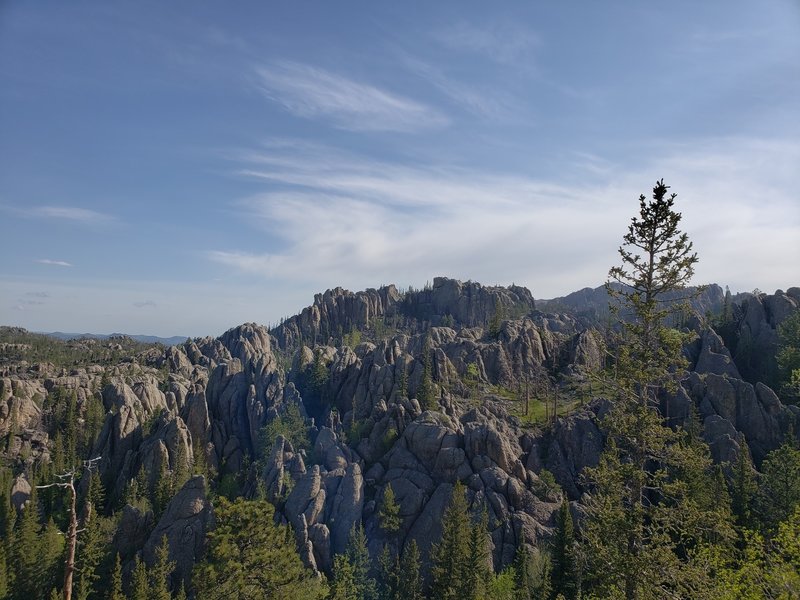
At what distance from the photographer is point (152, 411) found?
123m

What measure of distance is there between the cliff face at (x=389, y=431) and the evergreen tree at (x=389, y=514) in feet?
4.14

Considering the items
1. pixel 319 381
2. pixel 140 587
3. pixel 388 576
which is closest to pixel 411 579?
pixel 388 576

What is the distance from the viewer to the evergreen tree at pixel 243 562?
3519 cm

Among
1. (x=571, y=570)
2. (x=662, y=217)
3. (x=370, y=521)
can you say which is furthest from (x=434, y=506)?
(x=662, y=217)

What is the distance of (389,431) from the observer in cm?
8906

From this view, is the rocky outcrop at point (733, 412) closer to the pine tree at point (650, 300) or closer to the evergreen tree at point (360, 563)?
the evergreen tree at point (360, 563)

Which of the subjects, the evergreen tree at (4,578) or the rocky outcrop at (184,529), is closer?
the evergreen tree at (4,578)

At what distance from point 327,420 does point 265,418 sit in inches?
756

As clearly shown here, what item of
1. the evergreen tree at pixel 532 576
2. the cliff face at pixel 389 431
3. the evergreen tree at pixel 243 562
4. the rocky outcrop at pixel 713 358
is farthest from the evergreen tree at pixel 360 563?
the rocky outcrop at pixel 713 358

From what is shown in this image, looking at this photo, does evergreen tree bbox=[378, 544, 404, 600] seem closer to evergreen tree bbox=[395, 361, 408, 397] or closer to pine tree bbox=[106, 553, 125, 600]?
pine tree bbox=[106, 553, 125, 600]

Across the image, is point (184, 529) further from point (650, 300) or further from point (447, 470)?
point (650, 300)

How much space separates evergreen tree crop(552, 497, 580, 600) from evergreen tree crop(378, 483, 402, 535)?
2544 cm

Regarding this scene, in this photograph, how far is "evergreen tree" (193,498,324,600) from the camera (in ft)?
115

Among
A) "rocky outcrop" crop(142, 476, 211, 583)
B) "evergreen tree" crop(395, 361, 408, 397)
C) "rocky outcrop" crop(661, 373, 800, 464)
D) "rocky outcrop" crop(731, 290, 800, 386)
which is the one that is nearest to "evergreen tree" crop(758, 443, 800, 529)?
"rocky outcrop" crop(661, 373, 800, 464)
